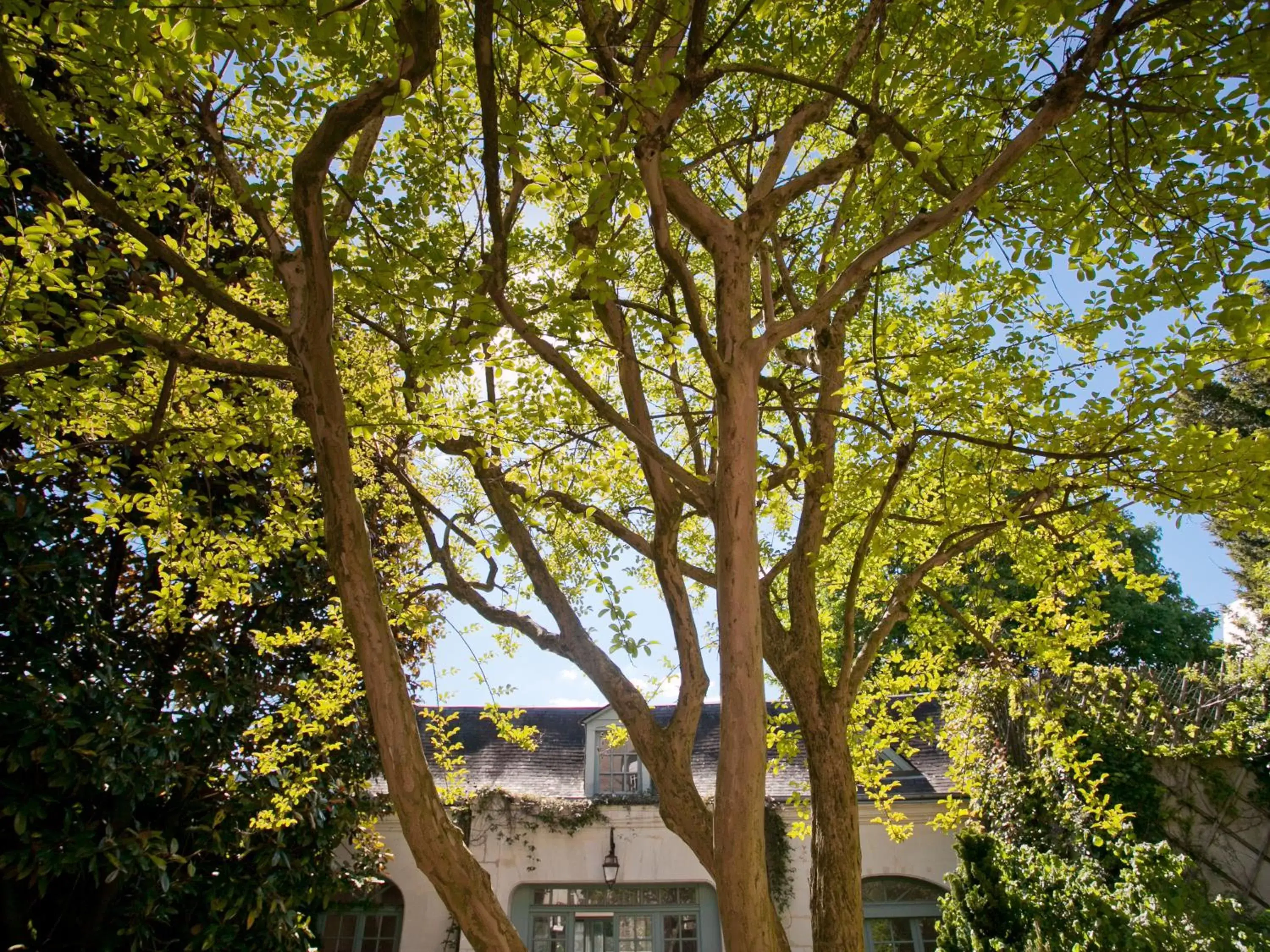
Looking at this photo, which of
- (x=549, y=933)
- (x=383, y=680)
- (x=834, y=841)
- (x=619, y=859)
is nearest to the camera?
(x=383, y=680)

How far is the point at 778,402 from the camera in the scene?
23.7ft

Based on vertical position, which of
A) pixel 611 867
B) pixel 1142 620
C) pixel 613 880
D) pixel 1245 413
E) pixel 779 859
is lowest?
pixel 613 880

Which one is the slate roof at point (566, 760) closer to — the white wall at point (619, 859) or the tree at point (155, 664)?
the white wall at point (619, 859)

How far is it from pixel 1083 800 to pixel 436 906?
29.4 feet

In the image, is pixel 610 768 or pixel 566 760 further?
pixel 566 760

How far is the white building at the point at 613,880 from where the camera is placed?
11.1 m

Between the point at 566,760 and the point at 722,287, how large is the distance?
11.0 m

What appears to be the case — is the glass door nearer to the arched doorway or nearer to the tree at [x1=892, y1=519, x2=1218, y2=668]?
the arched doorway

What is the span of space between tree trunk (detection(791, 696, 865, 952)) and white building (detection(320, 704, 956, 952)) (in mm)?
6637

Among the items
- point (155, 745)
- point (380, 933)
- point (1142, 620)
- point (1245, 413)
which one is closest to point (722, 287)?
point (155, 745)

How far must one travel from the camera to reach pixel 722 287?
3828mm

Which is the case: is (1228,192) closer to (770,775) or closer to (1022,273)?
(1022,273)

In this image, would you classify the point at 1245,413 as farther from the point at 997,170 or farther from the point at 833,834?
the point at 997,170

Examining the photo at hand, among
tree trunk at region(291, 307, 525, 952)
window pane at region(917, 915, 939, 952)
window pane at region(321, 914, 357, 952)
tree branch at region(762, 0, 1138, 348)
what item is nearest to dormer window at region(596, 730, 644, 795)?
window pane at region(321, 914, 357, 952)
